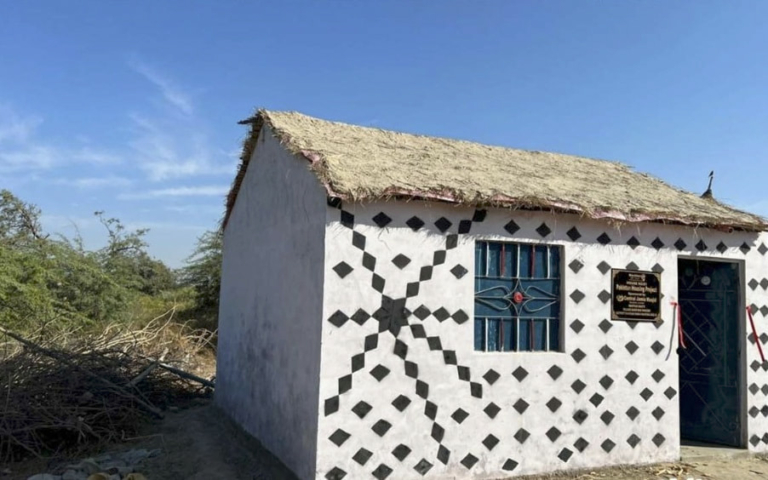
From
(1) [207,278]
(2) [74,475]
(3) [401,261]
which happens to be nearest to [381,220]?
(3) [401,261]

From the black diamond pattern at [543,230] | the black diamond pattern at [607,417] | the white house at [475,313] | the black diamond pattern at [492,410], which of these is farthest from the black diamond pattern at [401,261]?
the black diamond pattern at [607,417]

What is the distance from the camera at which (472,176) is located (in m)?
6.96

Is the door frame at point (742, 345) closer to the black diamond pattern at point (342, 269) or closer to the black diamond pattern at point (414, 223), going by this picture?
the black diamond pattern at point (414, 223)

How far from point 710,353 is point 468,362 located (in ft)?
13.2

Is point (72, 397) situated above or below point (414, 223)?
below

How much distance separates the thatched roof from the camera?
242 inches

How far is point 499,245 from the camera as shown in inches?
259

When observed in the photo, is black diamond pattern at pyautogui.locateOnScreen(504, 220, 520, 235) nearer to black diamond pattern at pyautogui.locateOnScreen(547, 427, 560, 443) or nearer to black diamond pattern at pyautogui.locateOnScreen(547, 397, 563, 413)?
black diamond pattern at pyautogui.locateOnScreen(547, 397, 563, 413)

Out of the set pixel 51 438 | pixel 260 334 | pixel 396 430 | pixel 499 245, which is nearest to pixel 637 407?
pixel 499 245

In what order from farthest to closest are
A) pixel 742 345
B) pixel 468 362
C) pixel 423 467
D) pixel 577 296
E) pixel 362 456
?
pixel 742 345 → pixel 577 296 → pixel 468 362 → pixel 423 467 → pixel 362 456

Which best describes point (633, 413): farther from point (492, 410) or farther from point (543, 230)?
point (543, 230)

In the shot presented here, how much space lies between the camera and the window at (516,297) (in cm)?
647

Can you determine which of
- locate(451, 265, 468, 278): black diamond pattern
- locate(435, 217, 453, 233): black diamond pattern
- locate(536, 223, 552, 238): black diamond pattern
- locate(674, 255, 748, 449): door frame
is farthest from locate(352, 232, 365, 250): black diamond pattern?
locate(674, 255, 748, 449): door frame

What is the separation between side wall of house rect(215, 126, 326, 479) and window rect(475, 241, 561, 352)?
177 cm
